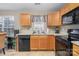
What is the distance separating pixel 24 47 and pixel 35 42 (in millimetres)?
255

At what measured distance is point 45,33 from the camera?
276cm

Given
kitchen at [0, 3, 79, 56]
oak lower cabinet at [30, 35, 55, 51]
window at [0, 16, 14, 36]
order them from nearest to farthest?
window at [0, 16, 14, 36] < kitchen at [0, 3, 79, 56] < oak lower cabinet at [30, 35, 55, 51]

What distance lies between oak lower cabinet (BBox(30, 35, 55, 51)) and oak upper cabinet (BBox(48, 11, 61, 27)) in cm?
27

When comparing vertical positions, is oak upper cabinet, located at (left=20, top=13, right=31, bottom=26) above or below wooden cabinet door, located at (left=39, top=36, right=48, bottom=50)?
above

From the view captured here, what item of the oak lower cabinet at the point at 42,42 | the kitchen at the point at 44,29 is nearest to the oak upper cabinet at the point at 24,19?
the kitchen at the point at 44,29

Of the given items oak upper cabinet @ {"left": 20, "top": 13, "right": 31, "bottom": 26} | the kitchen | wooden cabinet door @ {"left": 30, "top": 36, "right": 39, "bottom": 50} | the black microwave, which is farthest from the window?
the black microwave

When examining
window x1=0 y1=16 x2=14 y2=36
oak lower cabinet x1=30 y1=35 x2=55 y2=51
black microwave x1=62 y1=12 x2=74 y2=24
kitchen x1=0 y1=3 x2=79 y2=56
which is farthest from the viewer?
oak lower cabinet x1=30 y1=35 x2=55 y2=51

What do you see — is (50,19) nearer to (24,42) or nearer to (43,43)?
Answer: (43,43)

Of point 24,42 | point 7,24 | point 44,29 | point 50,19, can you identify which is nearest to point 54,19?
point 50,19

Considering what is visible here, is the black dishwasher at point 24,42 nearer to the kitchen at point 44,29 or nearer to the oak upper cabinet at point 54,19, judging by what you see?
the kitchen at point 44,29

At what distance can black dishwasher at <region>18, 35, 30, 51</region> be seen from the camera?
2745 millimetres

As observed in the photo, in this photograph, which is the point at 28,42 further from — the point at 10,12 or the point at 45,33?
the point at 10,12

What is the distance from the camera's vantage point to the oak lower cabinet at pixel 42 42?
2.73 metres

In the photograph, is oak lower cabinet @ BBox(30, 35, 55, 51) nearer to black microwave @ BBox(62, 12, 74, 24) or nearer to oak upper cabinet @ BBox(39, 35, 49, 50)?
oak upper cabinet @ BBox(39, 35, 49, 50)
